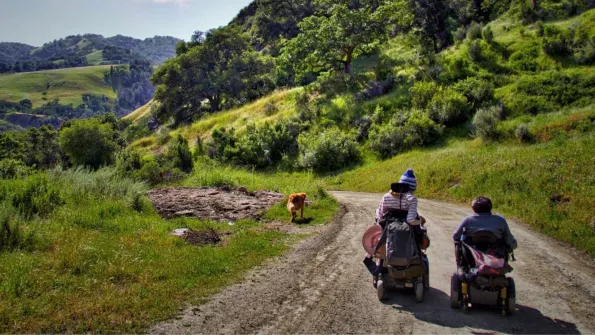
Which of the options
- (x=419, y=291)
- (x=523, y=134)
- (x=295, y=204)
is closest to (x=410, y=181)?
(x=419, y=291)

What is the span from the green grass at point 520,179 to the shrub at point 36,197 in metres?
14.3

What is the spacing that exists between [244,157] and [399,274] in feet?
84.7

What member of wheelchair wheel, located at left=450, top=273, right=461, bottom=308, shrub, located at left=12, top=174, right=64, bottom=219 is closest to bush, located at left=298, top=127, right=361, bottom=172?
shrub, located at left=12, top=174, right=64, bottom=219

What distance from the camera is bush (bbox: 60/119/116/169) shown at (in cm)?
2983

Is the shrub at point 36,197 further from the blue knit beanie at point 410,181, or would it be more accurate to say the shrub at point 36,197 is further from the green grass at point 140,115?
the green grass at point 140,115

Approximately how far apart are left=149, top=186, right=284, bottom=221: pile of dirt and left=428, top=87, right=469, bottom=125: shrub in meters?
13.8

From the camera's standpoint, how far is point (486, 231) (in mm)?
6605

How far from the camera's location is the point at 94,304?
21.9 feet

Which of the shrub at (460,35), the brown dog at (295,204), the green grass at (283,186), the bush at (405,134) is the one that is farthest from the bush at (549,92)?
the brown dog at (295,204)

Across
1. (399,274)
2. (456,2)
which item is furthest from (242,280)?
(456,2)

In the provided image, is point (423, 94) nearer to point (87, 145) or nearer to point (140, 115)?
point (87, 145)

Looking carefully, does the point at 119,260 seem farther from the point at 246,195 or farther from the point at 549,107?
the point at 549,107

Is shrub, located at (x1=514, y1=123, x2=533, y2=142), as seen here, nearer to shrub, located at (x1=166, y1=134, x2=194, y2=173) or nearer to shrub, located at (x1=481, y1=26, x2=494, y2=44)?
shrub, located at (x1=481, y1=26, x2=494, y2=44)

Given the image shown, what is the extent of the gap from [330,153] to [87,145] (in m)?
17.4
